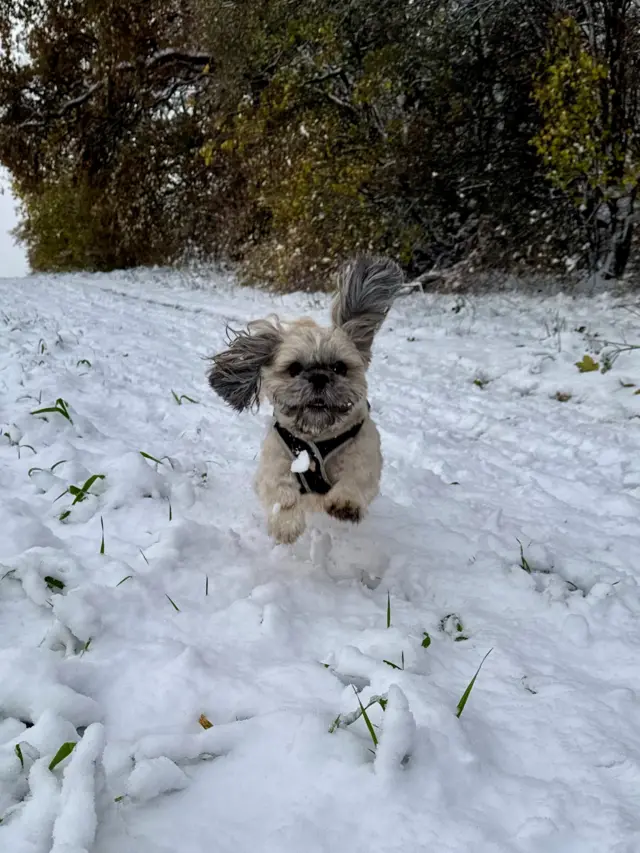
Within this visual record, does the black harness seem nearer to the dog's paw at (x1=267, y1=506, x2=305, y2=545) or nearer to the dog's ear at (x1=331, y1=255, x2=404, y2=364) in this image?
the dog's paw at (x1=267, y1=506, x2=305, y2=545)

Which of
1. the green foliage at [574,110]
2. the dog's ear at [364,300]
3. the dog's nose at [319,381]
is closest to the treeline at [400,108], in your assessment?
the green foliage at [574,110]

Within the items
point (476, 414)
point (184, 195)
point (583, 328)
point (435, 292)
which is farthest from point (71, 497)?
point (184, 195)

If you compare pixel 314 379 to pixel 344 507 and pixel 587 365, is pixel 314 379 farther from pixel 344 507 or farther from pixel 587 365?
pixel 587 365

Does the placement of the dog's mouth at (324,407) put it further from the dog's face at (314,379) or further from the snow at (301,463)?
the snow at (301,463)

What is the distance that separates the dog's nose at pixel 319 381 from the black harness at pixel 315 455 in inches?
13.4

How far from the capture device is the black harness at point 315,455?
3.70 meters

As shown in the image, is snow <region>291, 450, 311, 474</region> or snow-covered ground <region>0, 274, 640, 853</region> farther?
snow <region>291, 450, 311, 474</region>

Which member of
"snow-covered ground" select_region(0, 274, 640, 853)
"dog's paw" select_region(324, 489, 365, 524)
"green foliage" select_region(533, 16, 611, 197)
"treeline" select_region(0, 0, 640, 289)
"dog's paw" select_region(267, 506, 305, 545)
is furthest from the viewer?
"treeline" select_region(0, 0, 640, 289)

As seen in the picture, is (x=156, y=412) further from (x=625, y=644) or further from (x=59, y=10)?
(x=59, y=10)

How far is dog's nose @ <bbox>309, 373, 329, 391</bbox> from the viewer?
3664 millimetres

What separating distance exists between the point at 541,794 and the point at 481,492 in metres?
2.77

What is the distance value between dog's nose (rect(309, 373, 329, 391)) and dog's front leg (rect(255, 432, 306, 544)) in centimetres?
45

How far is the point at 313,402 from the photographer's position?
3.65 m

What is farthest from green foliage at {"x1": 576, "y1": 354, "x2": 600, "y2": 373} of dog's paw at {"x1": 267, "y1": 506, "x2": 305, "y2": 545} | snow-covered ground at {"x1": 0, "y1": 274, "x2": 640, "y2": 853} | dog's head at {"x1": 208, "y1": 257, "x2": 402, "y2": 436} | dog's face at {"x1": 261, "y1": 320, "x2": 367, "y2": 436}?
dog's paw at {"x1": 267, "y1": 506, "x2": 305, "y2": 545}
